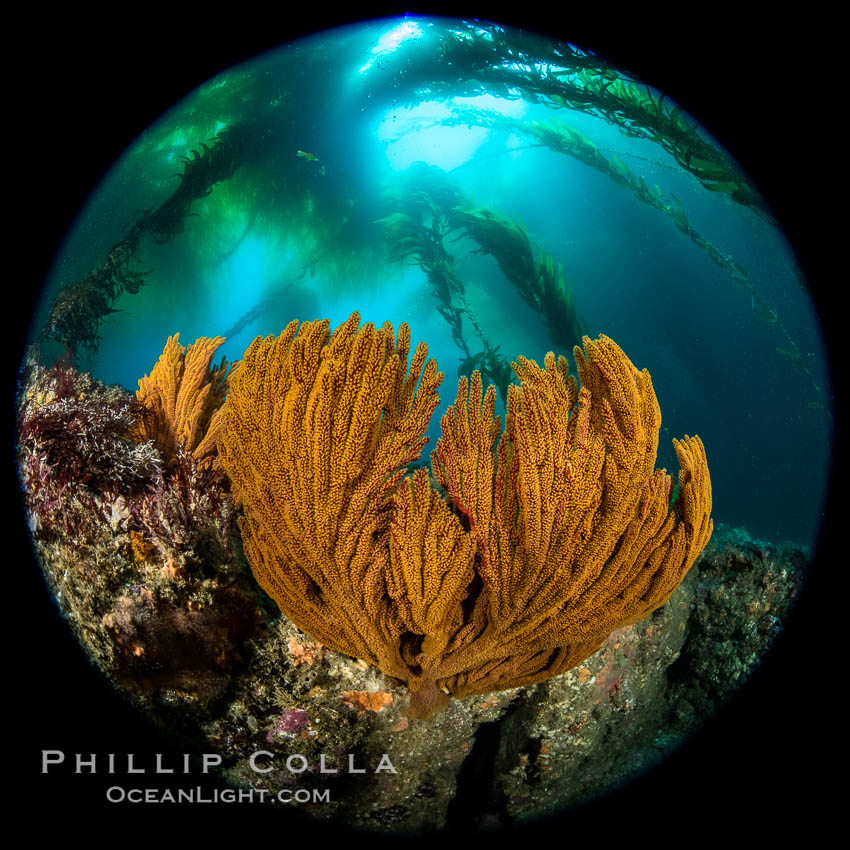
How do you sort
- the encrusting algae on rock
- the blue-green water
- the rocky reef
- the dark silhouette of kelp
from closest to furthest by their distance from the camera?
the encrusting algae on rock
the rocky reef
the blue-green water
the dark silhouette of kelp

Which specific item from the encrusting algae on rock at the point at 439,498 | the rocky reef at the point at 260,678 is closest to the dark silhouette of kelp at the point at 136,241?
the rocky reef at the point at 260,678

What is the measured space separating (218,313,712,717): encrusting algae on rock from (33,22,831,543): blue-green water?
853mm

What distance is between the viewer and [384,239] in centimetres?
285

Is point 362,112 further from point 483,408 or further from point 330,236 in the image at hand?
point 483,408

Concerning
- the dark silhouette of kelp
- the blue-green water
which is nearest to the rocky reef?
the dark silhouette of kelp

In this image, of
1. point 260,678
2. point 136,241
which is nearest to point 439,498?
point 260,678

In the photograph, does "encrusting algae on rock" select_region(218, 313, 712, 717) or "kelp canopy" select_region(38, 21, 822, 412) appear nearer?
"encrusting algae on rock" select_region(218, 313, 712, 717)

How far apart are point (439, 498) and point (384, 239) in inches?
74.6

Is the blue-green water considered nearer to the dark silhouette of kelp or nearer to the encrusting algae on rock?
the dark silhouette of kelp

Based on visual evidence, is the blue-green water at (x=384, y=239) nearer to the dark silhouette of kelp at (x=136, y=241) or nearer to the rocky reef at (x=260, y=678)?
the dark silhouette of kelp at (x=136, y=241)

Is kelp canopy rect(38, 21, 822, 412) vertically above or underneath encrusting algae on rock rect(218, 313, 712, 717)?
above

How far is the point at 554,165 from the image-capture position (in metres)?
3.07

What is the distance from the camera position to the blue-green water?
110 inches

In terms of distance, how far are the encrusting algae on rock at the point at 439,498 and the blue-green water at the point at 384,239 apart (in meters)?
0.85
